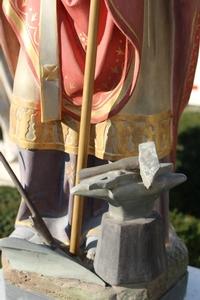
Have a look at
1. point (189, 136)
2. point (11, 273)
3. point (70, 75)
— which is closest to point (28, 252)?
point (11, 273)

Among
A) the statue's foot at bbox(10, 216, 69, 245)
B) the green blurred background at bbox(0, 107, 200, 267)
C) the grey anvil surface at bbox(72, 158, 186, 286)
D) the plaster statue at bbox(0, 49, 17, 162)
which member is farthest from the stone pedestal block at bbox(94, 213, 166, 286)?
the green blurred background at bbox(0, 107, 200, 267)

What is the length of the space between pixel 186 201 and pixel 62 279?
1580 mm

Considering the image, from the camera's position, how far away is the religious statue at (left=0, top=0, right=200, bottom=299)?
1615 millimetres

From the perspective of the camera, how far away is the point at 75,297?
164 centimetres

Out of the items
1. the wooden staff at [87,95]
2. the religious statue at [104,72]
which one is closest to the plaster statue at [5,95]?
the religious statue at [104,72]

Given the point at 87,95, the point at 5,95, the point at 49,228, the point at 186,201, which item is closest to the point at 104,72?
the point at 87,95

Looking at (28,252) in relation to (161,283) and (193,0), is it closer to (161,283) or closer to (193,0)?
(161,283)

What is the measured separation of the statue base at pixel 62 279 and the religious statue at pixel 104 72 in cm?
5

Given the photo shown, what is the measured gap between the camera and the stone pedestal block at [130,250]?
1532 mm

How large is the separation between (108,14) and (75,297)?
1.99 feet

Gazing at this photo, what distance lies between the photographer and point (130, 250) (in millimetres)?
1542

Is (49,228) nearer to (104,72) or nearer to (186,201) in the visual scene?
(104,72)

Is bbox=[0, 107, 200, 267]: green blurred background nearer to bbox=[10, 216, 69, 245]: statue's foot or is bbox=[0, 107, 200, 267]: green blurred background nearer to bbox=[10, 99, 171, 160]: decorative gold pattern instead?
bbox=[10, 216, 69, 245]: statue's foot

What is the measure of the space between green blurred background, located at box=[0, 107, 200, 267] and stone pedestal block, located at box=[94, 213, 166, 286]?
3.22 feet
